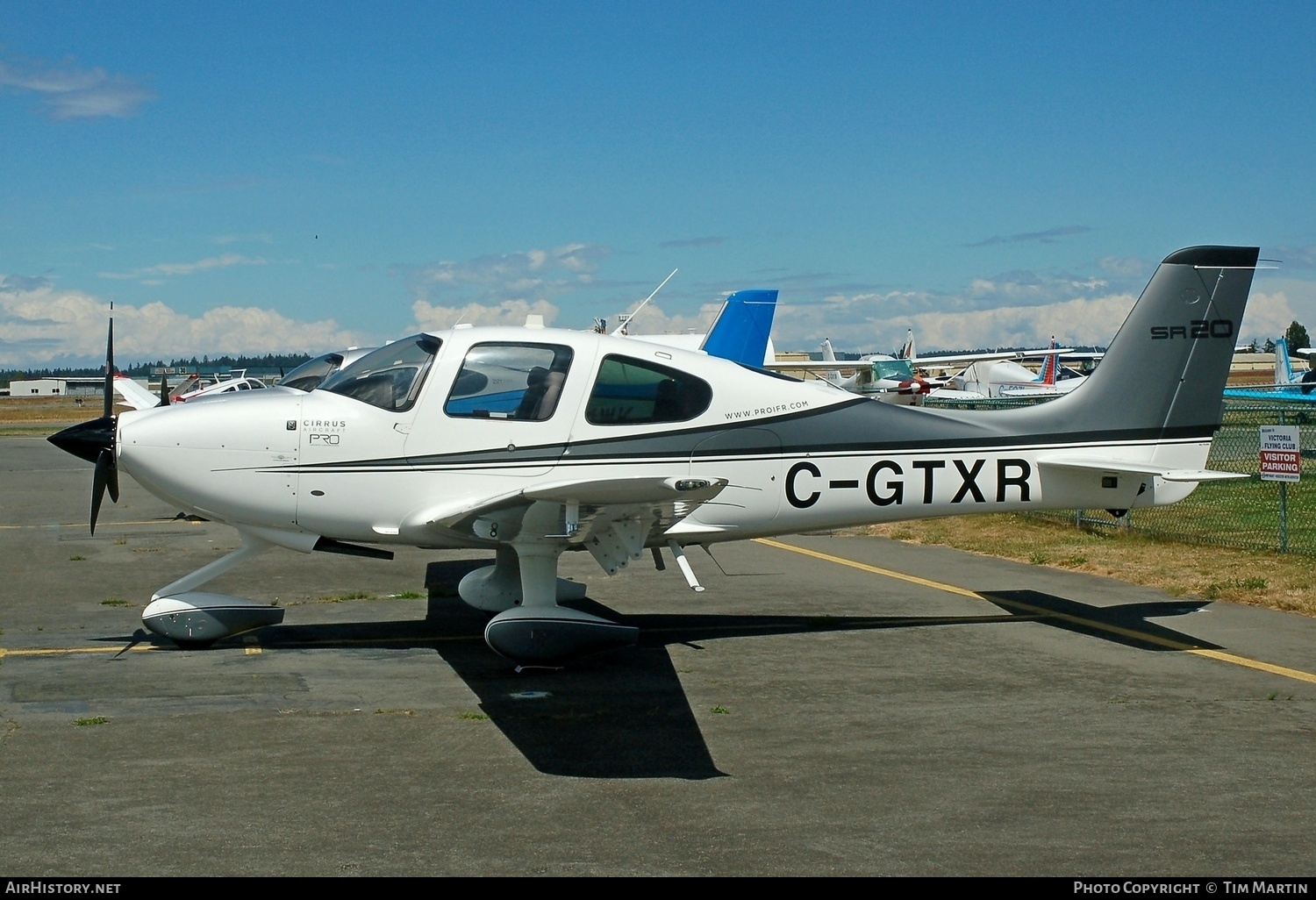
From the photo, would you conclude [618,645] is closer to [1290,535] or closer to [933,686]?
[933,686]

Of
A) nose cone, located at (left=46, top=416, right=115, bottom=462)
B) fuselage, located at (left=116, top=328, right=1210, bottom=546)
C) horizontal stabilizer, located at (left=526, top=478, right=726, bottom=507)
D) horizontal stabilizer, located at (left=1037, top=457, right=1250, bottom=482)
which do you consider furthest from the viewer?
horizontal stabilizer, located at (left=1037, top=457, right=1250, bottom=482)

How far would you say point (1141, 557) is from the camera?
13.5 metres

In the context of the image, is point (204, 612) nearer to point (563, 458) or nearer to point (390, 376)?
point (390, 376)

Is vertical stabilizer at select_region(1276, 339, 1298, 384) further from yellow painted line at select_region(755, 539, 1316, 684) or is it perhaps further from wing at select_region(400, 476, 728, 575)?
wing at select_region(400, 476, 728, 575)

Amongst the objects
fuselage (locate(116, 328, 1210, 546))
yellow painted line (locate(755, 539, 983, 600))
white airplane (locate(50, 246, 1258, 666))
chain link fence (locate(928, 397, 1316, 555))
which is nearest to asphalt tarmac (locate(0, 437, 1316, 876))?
yellow painted line (locate(755, 539, 983, 600))

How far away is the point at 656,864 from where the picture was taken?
191 inches

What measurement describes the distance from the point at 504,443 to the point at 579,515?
127 cm

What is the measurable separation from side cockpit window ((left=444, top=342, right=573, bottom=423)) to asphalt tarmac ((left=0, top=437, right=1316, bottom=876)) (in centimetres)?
186

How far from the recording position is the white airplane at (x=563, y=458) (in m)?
8.59

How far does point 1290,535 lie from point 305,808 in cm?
1318

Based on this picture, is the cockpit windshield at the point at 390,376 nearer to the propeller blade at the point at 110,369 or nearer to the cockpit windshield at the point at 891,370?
the propeller blade at the point at 110,369

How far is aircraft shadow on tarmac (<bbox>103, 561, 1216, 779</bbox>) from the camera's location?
6562 mm

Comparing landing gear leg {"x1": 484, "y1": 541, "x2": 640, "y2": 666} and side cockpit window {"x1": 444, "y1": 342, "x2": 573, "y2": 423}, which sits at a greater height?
side cockpit window {"x1": 444, "y1": 342, "x2": 573, "y2": 423}

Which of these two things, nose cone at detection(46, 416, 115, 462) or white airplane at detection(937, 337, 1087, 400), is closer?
nose cone at detection(46, 416, 115, 462)
